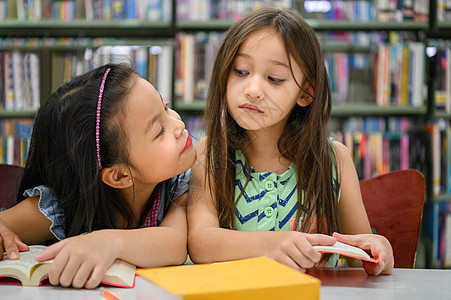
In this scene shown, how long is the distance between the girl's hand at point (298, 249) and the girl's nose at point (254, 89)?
297mm

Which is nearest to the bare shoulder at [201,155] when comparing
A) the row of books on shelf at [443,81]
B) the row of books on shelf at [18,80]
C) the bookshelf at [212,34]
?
the bookshelf at [212,34]

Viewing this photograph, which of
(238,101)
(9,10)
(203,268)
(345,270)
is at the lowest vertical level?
(345,270)

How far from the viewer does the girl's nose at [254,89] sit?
3.15 ft

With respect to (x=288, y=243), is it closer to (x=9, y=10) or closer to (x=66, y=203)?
(x=66, y=203)

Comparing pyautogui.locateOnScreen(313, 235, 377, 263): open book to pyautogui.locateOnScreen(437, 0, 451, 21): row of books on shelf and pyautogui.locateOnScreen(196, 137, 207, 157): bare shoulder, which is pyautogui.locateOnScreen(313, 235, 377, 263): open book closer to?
pyautogui.locateOnScreen(196, 137, 207, 157): bare shoulder

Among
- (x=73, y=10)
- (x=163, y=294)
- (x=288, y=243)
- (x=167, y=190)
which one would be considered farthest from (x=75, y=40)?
(x=163, y=294)

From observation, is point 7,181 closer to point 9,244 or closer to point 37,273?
point 9,244

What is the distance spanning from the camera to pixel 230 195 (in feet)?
3.49

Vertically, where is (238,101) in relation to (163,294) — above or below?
above

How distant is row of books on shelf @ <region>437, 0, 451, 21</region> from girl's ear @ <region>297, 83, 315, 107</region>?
5.50 ft

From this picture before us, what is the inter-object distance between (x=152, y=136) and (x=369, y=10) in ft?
6.29

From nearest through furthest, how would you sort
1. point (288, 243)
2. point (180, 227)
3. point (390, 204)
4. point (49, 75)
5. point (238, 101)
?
point (288, 243)
point (180, 227)
point (238, 101)
point (390, 204)
point (49, 75)

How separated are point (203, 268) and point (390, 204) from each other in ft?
2.38

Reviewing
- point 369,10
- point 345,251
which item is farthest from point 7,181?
point 369,10
